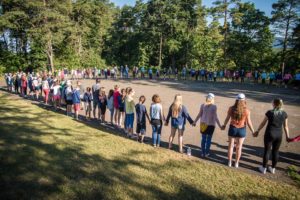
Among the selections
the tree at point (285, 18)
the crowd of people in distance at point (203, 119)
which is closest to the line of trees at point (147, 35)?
the tree at point (285, 18)

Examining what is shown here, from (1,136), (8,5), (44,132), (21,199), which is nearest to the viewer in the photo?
(21,199)

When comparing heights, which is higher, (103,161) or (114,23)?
(114,23)

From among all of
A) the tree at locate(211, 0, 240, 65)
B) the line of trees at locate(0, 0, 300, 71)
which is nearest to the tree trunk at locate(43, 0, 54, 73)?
the line of trees at locate(0, 0, 300, 71)

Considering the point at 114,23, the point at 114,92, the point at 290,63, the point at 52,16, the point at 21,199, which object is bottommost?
the point at 21,199

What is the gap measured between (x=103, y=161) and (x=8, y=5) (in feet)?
148

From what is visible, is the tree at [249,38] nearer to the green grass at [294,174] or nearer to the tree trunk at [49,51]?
the tree trunk at [49,51]

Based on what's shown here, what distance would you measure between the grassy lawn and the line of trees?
109 ft

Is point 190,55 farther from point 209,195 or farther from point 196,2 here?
point 209,195

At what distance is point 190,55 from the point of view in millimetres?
51469

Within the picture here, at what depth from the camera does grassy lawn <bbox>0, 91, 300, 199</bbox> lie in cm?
543

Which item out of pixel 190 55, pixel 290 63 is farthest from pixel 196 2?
pixel 290 63

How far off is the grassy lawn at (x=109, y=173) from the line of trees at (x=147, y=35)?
109 ft

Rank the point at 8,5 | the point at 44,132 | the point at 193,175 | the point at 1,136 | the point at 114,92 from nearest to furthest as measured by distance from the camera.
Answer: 1. the point at 193,175
2. the point at 1,136
3. the point at 44,132
4. the point at 114,92
5. the point at 8,5

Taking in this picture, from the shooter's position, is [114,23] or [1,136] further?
[114,23]
